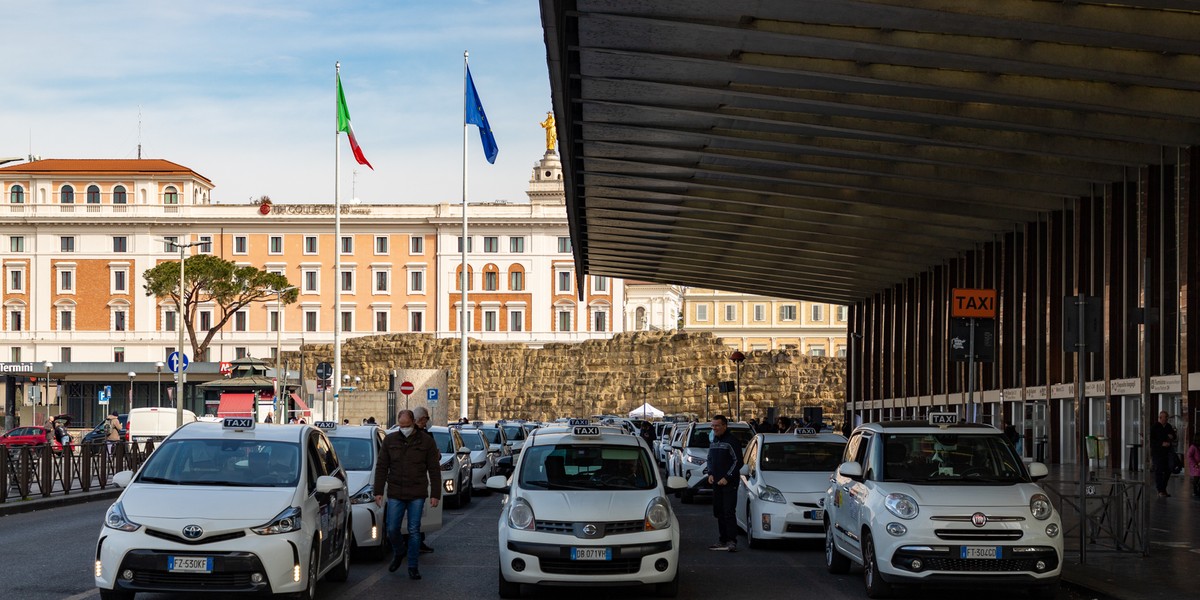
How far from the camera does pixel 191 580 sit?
11.3 m

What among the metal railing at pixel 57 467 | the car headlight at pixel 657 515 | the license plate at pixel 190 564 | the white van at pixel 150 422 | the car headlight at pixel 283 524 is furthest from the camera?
the white van at pixel 150 422

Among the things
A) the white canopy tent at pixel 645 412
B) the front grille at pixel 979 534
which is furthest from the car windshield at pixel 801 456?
the white canopy tent at pixel 645 412

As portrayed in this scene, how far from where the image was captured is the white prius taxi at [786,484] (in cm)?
1756

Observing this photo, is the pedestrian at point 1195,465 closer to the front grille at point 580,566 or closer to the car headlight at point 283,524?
the front grille at point 580,566

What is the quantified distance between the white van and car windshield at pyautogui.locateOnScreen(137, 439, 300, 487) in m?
39.6

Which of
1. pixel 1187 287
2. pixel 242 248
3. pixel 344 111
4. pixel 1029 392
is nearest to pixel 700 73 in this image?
pixel 1187 287

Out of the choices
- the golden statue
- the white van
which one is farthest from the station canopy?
Result: the golden statue

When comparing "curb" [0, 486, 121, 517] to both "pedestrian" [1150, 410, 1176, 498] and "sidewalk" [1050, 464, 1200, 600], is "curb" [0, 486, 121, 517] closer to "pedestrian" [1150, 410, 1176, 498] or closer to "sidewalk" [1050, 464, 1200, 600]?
"sidewalk" [1050, 464, 1200, 600]

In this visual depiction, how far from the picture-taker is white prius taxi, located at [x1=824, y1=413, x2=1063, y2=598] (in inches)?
492

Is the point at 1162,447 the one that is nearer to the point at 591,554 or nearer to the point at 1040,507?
the point at 1040,507

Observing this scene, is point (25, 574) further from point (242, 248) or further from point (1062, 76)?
point (242, 248)

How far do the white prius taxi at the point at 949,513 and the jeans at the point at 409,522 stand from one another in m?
4.20

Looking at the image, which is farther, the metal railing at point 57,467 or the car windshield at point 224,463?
the metal railing at point 57,467

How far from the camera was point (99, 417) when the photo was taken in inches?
4124
